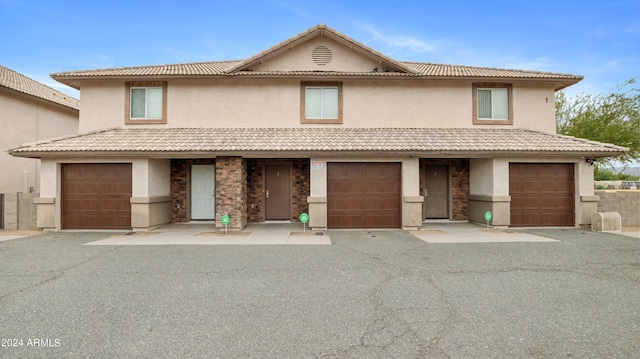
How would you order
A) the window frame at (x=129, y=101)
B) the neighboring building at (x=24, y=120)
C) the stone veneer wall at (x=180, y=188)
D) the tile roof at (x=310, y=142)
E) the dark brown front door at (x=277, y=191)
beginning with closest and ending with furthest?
the tile roof at (x=310, y=142) → the window frame at (x=129, y=101) → the stone veneer wall at (x=180, y=188) → the dark brown front door at (x=277, y=191) → the neighboring building at (x=24, y=120)

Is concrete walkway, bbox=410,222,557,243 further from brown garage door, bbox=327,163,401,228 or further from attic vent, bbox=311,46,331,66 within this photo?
attic vent, bbox=311,46,331,66

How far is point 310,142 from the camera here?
426 inches

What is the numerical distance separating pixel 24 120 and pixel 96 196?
8771 millimetres

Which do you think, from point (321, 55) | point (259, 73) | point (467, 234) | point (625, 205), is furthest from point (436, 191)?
point (259, 73)

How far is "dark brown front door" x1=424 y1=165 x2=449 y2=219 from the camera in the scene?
13.0 metres

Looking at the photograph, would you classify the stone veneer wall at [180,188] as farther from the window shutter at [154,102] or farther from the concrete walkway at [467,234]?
the concrete walkway at [467,234]

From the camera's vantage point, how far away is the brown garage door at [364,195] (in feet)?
37.1

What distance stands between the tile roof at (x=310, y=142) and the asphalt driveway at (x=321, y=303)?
12.6ft

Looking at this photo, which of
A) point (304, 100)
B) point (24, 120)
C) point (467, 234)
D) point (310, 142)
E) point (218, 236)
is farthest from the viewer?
point (24, 120)

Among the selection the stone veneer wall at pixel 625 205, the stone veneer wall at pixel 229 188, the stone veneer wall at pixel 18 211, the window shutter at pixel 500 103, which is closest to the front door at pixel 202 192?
the stone veneer wall at pixel 229 188

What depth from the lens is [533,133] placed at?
12.2m

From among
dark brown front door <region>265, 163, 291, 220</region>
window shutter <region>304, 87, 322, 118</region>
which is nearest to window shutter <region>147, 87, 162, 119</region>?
dark brown front door <region>265, 163, 291, 220</region>

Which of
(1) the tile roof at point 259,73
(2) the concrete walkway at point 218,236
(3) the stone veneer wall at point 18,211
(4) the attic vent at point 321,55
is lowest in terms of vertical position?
(2) the concrete walkway at point 218,236

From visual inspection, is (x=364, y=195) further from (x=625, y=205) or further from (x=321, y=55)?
(x=625, y=205)
